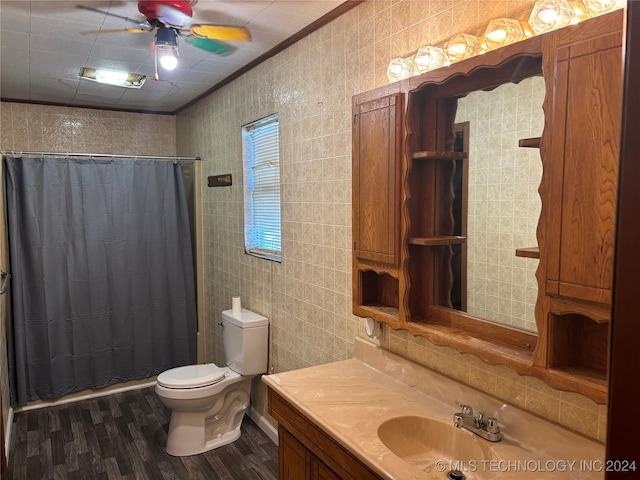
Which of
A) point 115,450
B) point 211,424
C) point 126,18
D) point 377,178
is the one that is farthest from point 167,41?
point 115,450

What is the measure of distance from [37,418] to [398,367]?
2.96m

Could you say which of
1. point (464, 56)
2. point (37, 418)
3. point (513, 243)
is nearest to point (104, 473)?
point (37, 418)

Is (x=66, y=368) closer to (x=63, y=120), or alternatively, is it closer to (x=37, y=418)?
(x=37, y=418)

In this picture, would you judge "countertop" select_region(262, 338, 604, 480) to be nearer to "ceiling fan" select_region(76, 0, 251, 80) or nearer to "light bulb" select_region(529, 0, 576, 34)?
"light bulb" select_region(529, 0, 576, 34)

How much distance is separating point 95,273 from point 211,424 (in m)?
1.56

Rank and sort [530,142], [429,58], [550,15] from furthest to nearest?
1. [429,58]
2. [530,142]
3. [550,15]

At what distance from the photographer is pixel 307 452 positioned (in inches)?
71.7

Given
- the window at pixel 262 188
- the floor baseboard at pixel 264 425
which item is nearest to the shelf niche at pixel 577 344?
the window at pixel 262 188

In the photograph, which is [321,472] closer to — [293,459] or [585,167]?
[293,459]

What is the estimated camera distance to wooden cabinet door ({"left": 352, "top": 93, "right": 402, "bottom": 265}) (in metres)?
1.79


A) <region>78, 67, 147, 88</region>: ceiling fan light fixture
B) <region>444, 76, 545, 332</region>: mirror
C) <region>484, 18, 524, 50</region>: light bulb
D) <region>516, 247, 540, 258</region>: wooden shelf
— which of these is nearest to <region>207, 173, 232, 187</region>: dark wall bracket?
<region>78, 67, 147, 88</region>: ceiling fan light fixture

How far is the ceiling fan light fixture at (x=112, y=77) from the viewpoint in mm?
3262

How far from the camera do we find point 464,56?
63.1 inches

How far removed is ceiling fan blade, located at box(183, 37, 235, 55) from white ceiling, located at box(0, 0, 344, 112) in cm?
6
